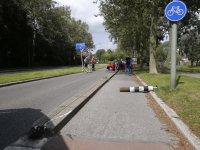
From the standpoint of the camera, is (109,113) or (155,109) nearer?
(109,113)

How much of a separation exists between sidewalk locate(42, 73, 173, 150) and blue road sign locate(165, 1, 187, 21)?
391 centimetres

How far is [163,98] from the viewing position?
18.4 feet

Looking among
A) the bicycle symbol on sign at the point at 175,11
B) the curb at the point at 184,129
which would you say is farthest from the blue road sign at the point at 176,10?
the curb at the point at 184,129

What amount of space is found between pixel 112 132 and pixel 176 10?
5.41 meters

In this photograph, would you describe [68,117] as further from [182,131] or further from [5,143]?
[182,131]

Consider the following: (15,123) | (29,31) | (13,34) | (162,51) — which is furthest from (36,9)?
(162,51)

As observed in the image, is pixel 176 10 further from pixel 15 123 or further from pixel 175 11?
pixel 15 123

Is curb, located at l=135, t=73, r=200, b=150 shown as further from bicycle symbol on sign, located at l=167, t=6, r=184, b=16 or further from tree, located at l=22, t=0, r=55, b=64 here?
tree, located at l=22, t=0, r=55, b=64

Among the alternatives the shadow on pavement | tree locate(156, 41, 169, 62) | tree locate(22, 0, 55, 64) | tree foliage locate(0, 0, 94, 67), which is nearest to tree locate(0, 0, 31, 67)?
tree foliage locate(0, 0, 94, 67)

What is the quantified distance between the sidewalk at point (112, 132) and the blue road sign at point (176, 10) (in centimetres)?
391

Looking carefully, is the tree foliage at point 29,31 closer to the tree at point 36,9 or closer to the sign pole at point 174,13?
the tree at point 36,9

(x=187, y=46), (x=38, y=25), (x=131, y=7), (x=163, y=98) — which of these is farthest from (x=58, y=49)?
(x=163, y=98)

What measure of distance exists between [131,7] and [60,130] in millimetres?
14636

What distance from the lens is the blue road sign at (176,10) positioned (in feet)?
20.3
